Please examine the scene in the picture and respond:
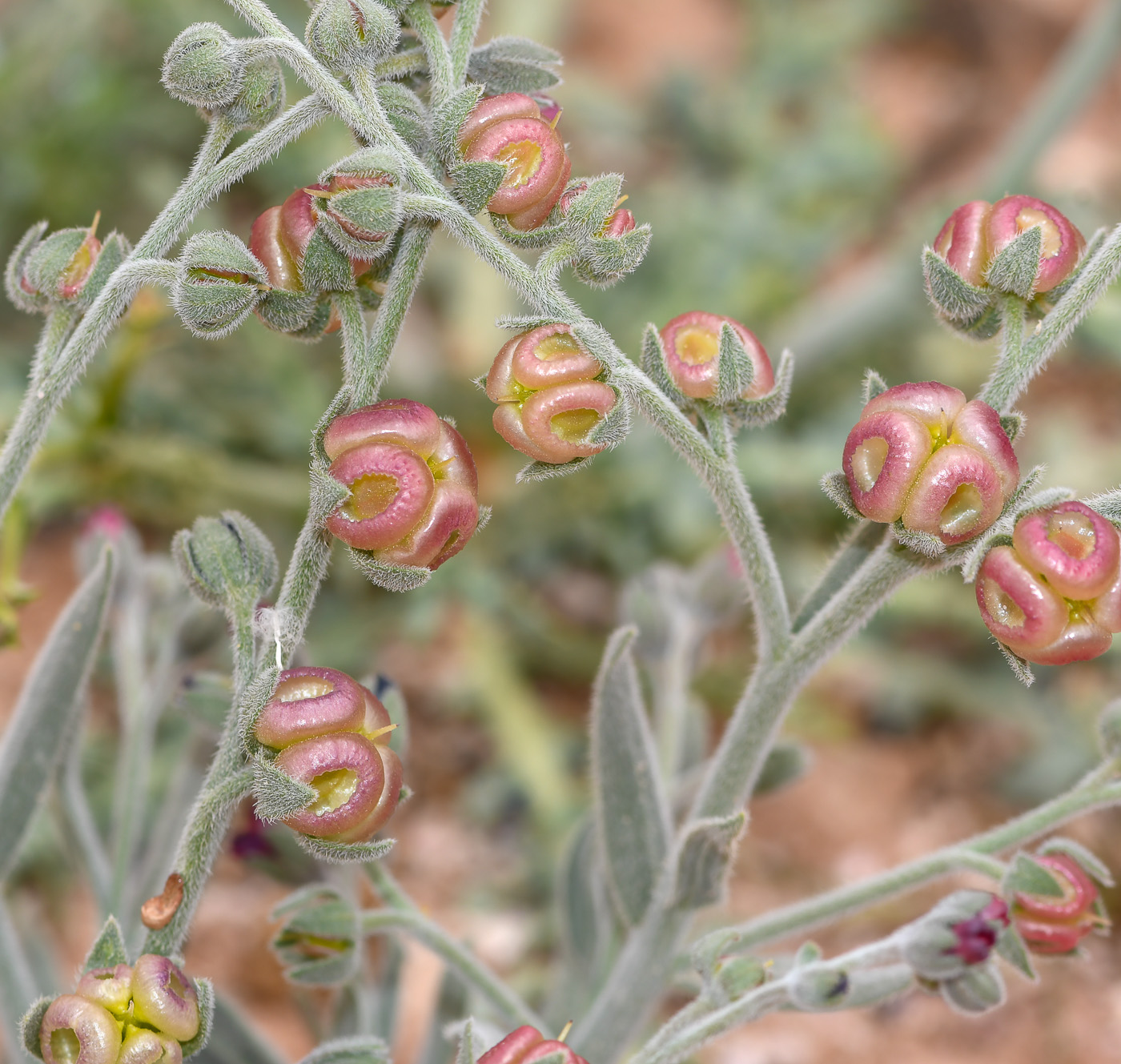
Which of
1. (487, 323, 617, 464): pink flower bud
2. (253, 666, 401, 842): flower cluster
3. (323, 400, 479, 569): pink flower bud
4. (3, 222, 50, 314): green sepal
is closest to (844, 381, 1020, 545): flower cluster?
(487, 323, 617, 464): pink flower bud

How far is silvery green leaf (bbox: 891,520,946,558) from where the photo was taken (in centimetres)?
97

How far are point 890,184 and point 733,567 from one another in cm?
230

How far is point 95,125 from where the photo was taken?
313cm

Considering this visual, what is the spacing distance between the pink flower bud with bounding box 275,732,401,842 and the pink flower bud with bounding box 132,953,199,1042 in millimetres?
140

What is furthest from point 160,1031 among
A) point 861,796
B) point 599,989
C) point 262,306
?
point 861,796

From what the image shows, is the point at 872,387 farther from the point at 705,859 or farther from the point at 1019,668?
the point at 705,859

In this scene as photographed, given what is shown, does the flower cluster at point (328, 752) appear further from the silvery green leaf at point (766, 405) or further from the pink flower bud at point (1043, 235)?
the pink flower bud at point (1043, 235)

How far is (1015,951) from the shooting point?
119 cm

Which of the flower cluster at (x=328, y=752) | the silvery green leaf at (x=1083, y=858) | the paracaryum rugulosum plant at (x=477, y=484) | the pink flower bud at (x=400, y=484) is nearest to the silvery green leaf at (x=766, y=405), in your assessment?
the paracaryum rugulosum plant at (x=477, y=484)

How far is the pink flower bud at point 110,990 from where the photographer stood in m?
0.92

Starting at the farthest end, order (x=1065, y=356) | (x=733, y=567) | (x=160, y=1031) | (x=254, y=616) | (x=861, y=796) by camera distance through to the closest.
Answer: (x=1065, y=356) → (x=861, y=796) → (x=733, y=567) → (x=254, y=616) → (x=160, y=1031)

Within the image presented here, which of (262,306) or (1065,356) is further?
(1065,356)

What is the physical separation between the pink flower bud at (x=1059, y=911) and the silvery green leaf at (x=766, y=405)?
501 millimetres

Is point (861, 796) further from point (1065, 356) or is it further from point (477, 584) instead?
point (1065, 356)
